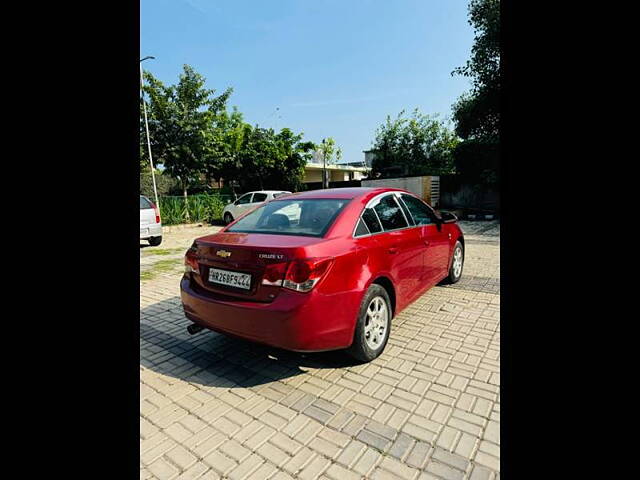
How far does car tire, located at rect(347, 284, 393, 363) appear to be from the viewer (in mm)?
2949

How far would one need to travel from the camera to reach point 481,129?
744 inches

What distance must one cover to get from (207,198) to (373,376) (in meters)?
16.0

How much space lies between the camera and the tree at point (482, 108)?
1659cm

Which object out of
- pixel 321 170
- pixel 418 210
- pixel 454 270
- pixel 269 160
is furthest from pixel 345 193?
pixel 321 170

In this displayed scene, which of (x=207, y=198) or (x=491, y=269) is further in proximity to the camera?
(x=207, y=198)

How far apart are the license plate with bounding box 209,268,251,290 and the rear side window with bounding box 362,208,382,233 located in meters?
1.25

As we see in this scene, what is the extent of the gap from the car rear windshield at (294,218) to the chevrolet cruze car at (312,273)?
0.01m

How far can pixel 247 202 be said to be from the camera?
16.0m

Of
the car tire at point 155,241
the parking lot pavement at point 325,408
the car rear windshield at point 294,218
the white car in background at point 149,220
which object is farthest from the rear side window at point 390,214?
the car tire at point 155,241

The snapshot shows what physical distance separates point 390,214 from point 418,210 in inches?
32.5

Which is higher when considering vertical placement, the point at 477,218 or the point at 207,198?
the point at 207,198
